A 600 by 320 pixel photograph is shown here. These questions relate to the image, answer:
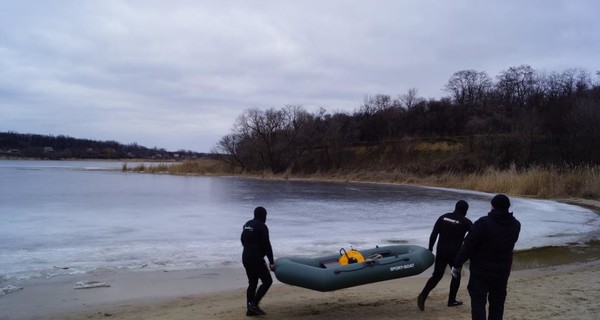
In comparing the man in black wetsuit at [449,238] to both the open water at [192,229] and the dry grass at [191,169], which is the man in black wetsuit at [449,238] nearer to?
the open water at [192,229]

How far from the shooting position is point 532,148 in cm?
3938

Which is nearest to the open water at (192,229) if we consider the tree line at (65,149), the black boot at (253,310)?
the black boot at (253,310)

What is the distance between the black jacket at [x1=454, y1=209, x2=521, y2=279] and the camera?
179 inches

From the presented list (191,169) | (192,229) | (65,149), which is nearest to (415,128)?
(191,169)

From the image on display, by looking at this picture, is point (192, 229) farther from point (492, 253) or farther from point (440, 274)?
point (492, 253)

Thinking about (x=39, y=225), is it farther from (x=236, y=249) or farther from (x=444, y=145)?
(x=444, y=145)

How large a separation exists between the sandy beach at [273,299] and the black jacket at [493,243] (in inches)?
49.6

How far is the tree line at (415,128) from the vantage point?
46.4 metres

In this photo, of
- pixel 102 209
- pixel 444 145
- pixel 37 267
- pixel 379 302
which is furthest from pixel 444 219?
pixel 444 145

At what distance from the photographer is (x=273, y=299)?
688cm

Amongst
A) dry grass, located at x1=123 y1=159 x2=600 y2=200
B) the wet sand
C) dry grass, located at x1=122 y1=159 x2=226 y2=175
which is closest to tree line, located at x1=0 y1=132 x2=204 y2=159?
dry grass, located at x1=122 y1=159 x2=226 y2=175

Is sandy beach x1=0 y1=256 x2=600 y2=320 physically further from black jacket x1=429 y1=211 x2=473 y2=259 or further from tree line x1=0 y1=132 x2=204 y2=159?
tree line x1=0 y1=132 x2=204 y2=159

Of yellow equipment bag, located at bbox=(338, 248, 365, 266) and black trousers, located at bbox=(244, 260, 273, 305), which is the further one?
yellow equipment bag, located at bbox=(338, 248, 365, 266)

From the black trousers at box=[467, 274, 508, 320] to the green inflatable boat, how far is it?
4.59 ft
